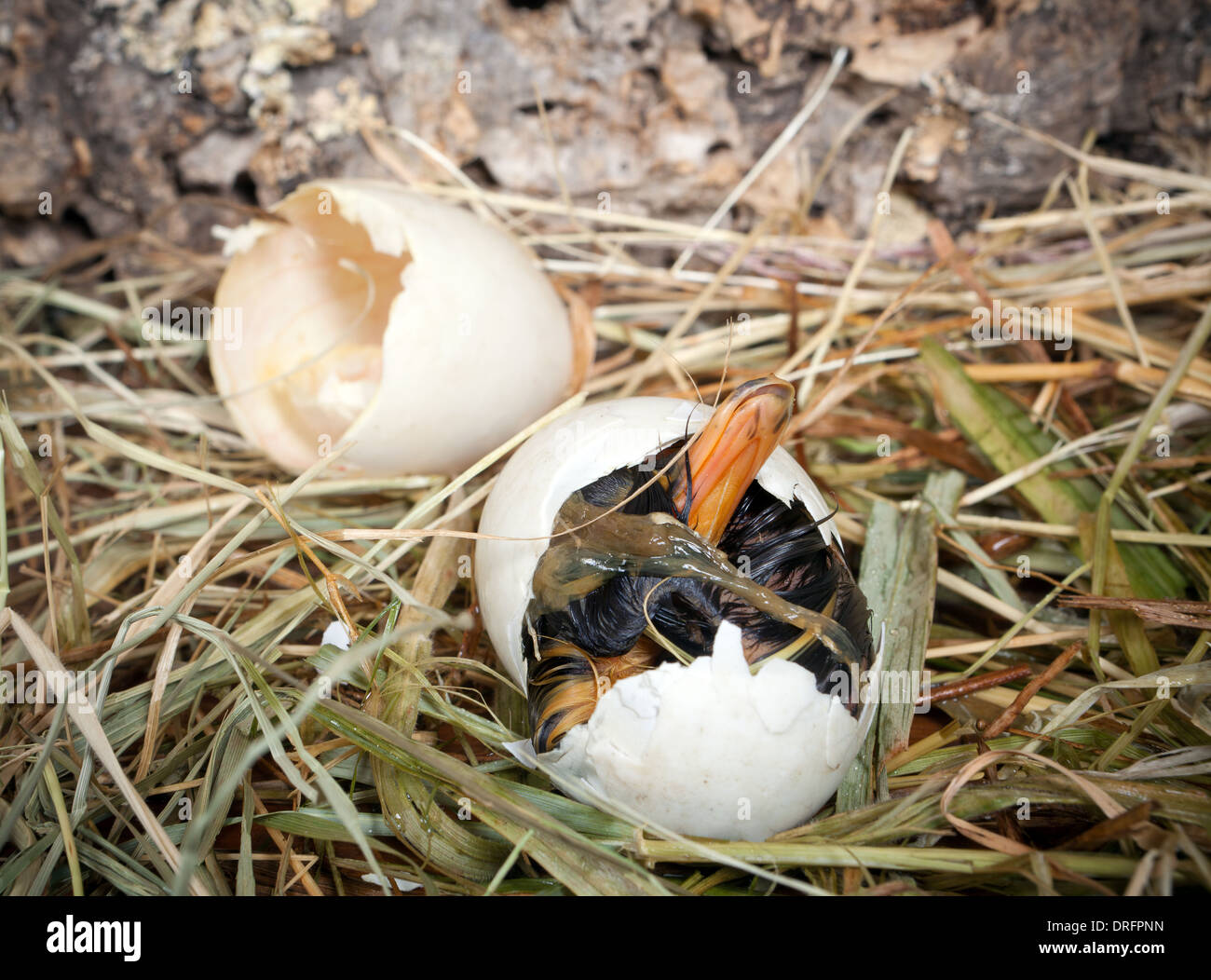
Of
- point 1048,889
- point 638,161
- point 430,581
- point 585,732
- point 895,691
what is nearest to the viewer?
point 1048,889

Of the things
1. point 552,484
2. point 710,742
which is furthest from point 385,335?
point 710,742

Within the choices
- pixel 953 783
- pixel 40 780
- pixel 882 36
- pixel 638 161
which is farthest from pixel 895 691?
pixel 882 36

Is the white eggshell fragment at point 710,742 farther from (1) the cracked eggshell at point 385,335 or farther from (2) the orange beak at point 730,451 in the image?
(1) the cracked eggshell at point 385,335

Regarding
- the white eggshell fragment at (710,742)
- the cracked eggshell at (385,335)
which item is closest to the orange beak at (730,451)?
the white eggshell fragment at (710,742)

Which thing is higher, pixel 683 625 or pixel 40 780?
pixel 683 625
